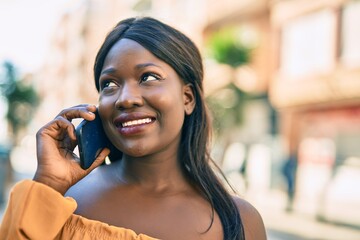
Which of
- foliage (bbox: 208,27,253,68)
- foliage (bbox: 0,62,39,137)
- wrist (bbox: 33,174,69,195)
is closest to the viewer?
wrist (bbox: 33,174,69,195)

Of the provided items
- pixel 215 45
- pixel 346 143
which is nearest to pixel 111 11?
pixel 215 45

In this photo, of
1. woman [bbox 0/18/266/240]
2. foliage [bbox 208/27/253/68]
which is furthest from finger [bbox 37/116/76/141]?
foliage [bbox 208/27/253/68]

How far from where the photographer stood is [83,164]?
150cm

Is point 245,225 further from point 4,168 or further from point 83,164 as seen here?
point 4,168

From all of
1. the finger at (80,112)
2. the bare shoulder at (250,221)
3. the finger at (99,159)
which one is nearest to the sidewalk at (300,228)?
the bare shoulder at (250,221)

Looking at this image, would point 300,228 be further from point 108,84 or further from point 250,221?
point 108,84

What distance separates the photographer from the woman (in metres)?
1.45

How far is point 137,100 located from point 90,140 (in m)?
0.20

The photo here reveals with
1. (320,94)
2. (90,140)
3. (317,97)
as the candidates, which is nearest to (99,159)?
(90,140)

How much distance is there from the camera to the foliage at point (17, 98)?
50.0ft

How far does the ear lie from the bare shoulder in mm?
316

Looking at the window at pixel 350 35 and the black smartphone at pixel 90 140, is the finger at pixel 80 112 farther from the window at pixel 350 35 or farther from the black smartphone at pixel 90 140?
the window at pixel 350 35

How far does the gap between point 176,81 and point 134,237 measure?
0.47 meters

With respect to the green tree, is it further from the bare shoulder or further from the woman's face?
the woman's face
